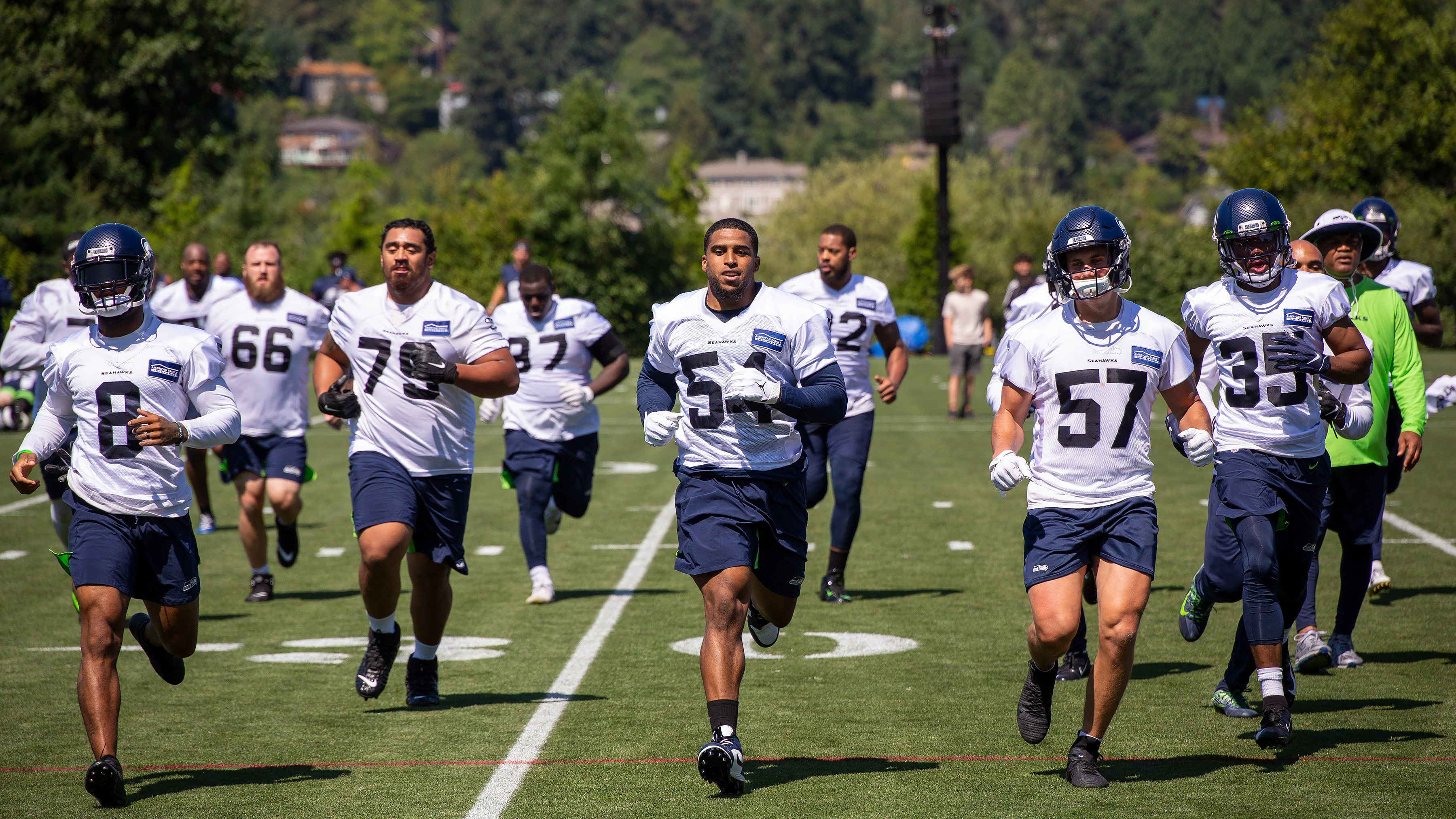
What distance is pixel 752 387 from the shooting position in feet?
19.1

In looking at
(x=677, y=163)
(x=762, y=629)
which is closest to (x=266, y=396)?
(x=762, y=629)

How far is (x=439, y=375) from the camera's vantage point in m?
6.88

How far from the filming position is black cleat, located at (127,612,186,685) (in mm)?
6414

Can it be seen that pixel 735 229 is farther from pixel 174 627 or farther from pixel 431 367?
pixel 174 627

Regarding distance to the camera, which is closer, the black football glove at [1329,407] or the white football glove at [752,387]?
the white football glove at [752,387]

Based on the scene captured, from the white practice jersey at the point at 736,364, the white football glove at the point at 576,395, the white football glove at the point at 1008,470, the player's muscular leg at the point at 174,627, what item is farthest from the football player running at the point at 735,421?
the white football glove at the point at 576,395

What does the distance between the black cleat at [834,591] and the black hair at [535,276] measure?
2.66m

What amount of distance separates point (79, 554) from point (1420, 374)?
6.28 m

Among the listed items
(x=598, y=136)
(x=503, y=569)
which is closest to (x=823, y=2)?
(x=598, y=136)

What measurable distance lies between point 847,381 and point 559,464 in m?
1.98

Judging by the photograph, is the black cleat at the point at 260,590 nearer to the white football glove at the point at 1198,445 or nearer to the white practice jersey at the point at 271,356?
the white practice jersey at the point at 271,356

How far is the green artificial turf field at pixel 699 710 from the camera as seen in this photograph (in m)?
5.81

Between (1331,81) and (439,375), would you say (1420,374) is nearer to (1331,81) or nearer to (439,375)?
(439,375)

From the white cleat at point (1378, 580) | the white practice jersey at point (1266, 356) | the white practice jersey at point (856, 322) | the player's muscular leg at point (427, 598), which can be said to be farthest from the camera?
the white practice jersey at point (856, 322)
